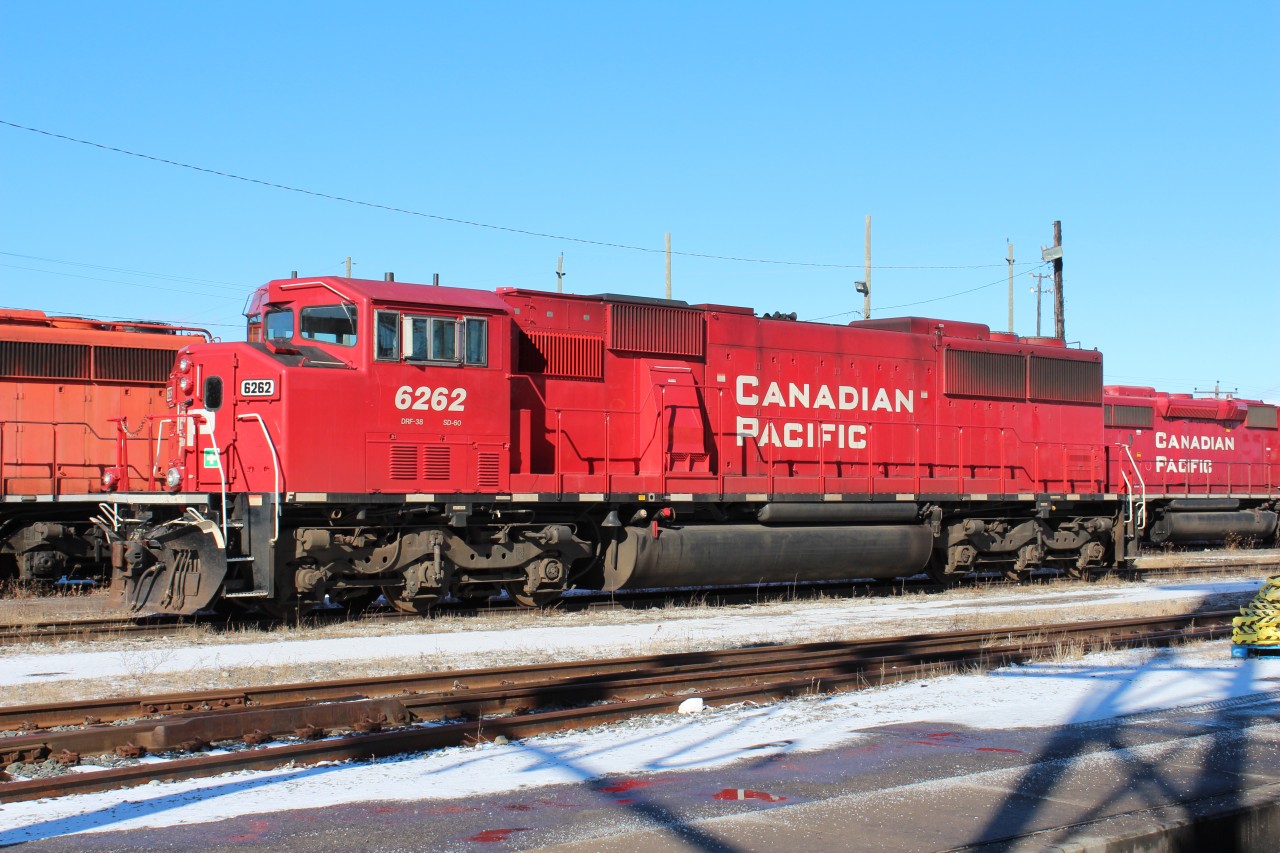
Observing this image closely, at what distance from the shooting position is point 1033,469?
20.4m

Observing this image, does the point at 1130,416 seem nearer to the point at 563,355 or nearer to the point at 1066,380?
the point at 1066,380

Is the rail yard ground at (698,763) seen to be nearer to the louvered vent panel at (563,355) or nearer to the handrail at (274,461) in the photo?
the handrail at (274,461)

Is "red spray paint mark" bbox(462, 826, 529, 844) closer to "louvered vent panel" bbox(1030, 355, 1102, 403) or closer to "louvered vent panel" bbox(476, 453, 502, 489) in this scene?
"louvered vent panel" bbox(476, 453, 502, 489)

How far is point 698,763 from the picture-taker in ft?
22.2

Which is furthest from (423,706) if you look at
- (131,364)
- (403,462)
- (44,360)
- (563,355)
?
(44,360)

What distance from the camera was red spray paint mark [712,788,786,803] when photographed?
5.88 metres

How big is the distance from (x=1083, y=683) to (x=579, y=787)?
16.9 feet

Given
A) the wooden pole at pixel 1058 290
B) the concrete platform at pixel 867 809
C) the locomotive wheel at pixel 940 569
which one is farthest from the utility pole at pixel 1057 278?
the concrete platform at pixel 867 809

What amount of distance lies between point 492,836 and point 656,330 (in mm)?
11669

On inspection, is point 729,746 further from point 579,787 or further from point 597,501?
point 597,501

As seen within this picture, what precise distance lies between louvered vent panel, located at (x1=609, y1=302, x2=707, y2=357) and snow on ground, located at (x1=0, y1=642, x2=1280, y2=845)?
722cm

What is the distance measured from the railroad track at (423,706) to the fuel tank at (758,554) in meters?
4.08

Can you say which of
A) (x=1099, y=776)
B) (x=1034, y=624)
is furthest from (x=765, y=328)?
(x=1099, y=776)

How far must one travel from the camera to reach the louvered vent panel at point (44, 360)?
17.4 m
